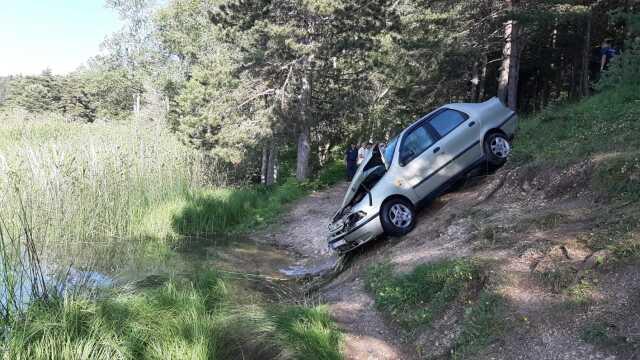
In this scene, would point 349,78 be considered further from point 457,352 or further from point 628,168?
point 457,352

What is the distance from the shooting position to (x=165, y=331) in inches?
181

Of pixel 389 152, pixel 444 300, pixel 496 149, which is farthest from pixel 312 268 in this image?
pixel 444 300

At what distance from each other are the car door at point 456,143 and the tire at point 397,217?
Answer: 32.9 inches

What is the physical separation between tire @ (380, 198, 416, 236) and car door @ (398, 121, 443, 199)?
35 centimetres

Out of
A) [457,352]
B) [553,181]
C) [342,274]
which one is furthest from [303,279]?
[457,352]

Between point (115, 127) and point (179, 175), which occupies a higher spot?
point (115, 127)

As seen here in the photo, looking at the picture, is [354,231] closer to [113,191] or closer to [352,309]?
[352,309]

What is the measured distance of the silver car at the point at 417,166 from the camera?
9.65 m

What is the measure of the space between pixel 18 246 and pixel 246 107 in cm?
1670

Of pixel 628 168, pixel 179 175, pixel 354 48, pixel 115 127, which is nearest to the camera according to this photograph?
pixel 628 168

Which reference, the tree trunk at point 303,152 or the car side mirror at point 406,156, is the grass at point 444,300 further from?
the tree trunk at point 303,152

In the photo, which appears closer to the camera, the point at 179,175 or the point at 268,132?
the point at 179,175

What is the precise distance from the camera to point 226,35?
2025cm

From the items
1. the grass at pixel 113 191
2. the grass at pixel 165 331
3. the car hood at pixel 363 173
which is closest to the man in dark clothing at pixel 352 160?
the grass at pixel 113 191
